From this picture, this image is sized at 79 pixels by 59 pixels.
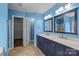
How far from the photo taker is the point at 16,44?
1938mm

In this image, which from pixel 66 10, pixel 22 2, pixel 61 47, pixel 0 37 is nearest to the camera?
pixel 22 2

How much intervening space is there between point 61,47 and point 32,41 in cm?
49

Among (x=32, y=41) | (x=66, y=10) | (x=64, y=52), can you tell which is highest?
(x=66, y=10)

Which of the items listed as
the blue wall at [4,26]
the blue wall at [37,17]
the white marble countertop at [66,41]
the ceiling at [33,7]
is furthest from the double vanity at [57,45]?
the blue wall at [4,26]

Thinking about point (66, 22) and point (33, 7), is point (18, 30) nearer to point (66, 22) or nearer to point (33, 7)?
point (33, 7)

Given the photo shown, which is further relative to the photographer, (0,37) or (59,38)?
(59,38)

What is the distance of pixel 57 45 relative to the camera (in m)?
1.76

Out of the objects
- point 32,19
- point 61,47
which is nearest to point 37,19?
point 32,19

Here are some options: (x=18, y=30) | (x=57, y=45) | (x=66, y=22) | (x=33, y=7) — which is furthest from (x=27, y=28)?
(x=66, y=22)

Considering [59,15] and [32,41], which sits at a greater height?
[59,15]

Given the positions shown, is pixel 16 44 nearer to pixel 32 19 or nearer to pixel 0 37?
pixel 0 37

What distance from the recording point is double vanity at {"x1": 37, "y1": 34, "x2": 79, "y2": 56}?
1534mm

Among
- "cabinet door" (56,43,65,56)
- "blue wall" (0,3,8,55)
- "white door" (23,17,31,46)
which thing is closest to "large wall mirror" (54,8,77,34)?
"cabinet door" (56,43,65,56)

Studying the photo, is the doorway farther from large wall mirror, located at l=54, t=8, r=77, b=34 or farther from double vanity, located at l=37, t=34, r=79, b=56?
large wall mirror, located at l=54, t=8, r=77, b=34
